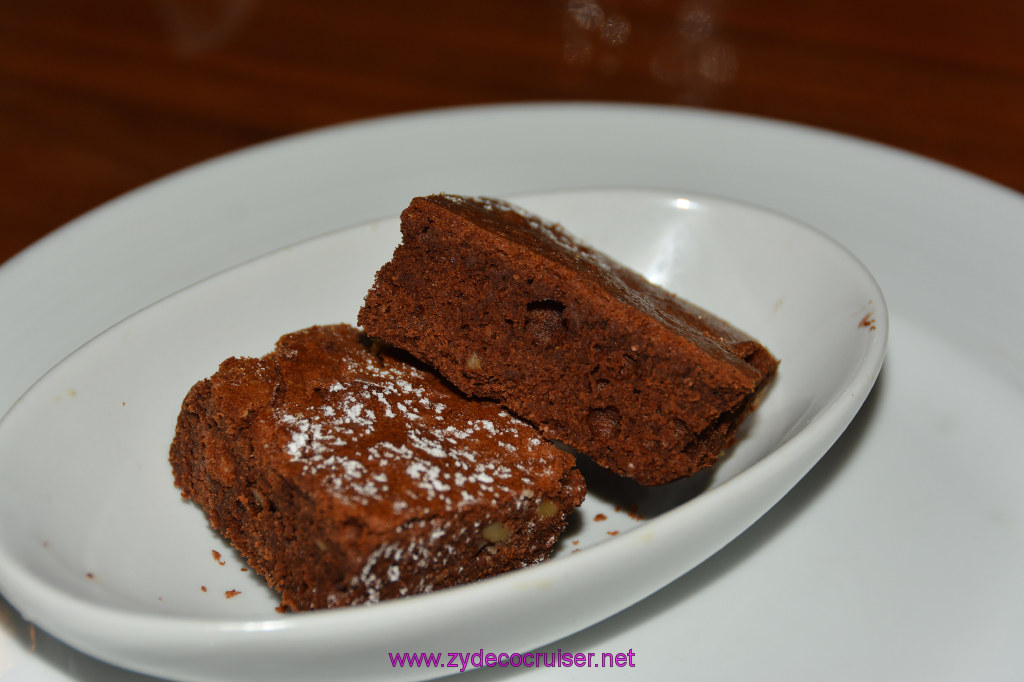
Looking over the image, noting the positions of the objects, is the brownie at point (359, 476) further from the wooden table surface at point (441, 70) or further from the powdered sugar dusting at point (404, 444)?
the wooden table surface at point (441, 70)

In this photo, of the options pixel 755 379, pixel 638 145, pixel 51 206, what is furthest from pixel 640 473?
pixel 51 206

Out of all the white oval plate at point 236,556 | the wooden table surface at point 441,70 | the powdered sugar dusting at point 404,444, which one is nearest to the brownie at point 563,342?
the powdered sugar dusting at point 404,444

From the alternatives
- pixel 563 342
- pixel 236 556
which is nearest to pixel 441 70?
pixel 563 342

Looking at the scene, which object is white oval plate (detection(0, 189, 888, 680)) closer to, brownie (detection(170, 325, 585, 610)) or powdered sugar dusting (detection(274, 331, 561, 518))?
brownie (detection(170, 325, 585, 610))

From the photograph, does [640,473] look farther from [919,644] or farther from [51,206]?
[51,206]

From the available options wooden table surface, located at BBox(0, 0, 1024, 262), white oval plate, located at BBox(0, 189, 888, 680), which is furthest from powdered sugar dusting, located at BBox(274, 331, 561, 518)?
wooden table surface, located at BBox(0, 0, 1024, 262)

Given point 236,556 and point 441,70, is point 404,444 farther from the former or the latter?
point 441,70
